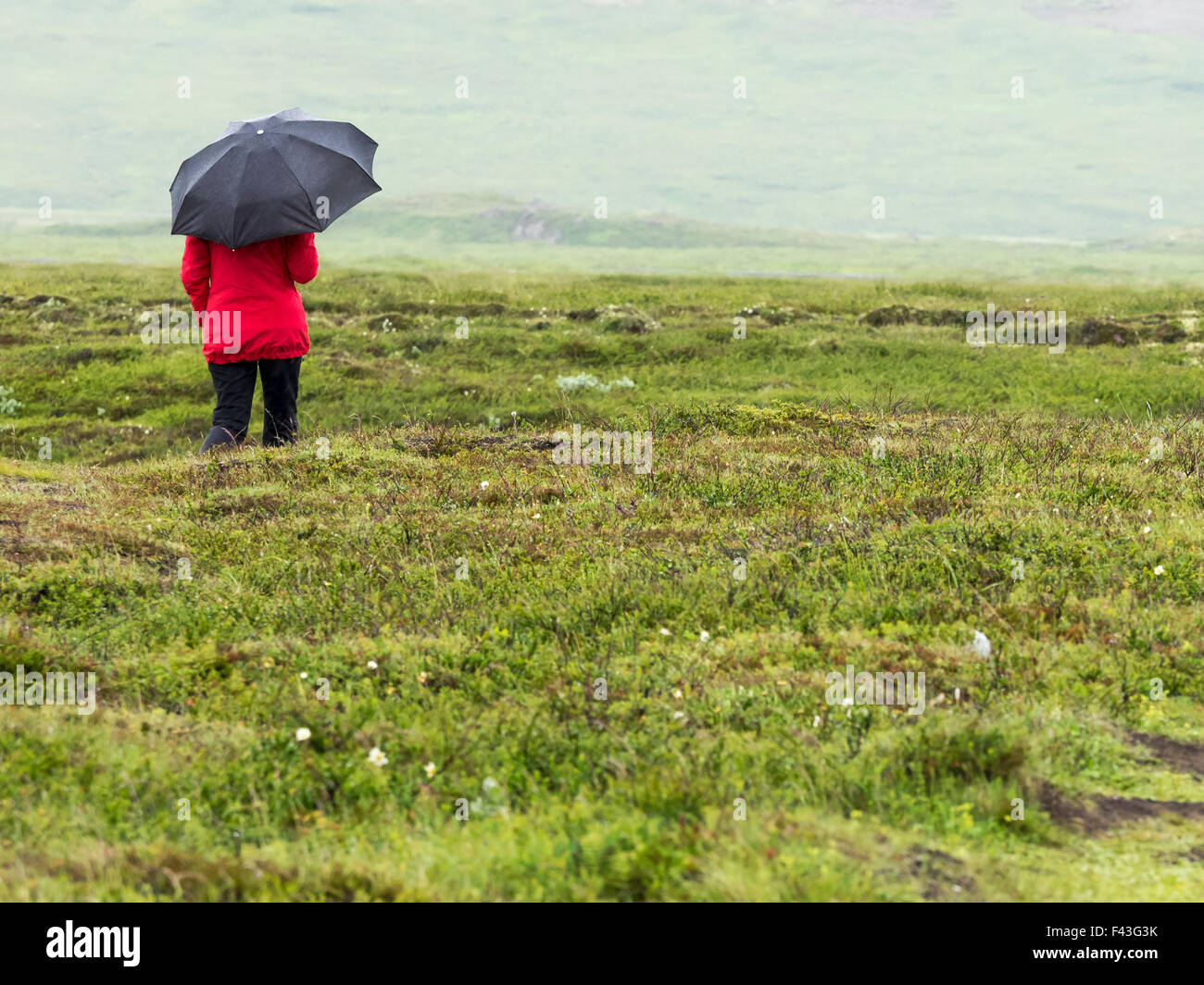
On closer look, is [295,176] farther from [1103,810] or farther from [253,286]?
[1103,810]

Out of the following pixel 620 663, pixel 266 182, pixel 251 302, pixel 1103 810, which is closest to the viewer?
pixel 1103 810

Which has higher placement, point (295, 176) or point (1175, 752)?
point (295, 176)

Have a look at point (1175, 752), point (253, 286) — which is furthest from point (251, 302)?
point (1175, 752)

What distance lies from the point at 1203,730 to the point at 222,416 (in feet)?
35.2

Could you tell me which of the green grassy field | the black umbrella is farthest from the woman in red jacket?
the green grassy field

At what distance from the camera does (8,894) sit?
4.30 metres

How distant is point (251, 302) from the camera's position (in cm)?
1262

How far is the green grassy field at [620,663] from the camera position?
4.72 metres

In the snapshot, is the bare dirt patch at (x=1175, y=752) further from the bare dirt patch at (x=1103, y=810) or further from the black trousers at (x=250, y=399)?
the black trousers at (x=250, y=399)

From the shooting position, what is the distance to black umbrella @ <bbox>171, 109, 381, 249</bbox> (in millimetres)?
11953

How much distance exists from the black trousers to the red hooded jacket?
17 centimetres

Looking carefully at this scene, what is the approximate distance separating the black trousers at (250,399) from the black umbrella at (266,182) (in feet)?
5.05

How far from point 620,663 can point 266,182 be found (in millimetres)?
7581

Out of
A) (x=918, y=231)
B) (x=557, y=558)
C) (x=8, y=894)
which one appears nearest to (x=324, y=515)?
(x=557, y=558)
